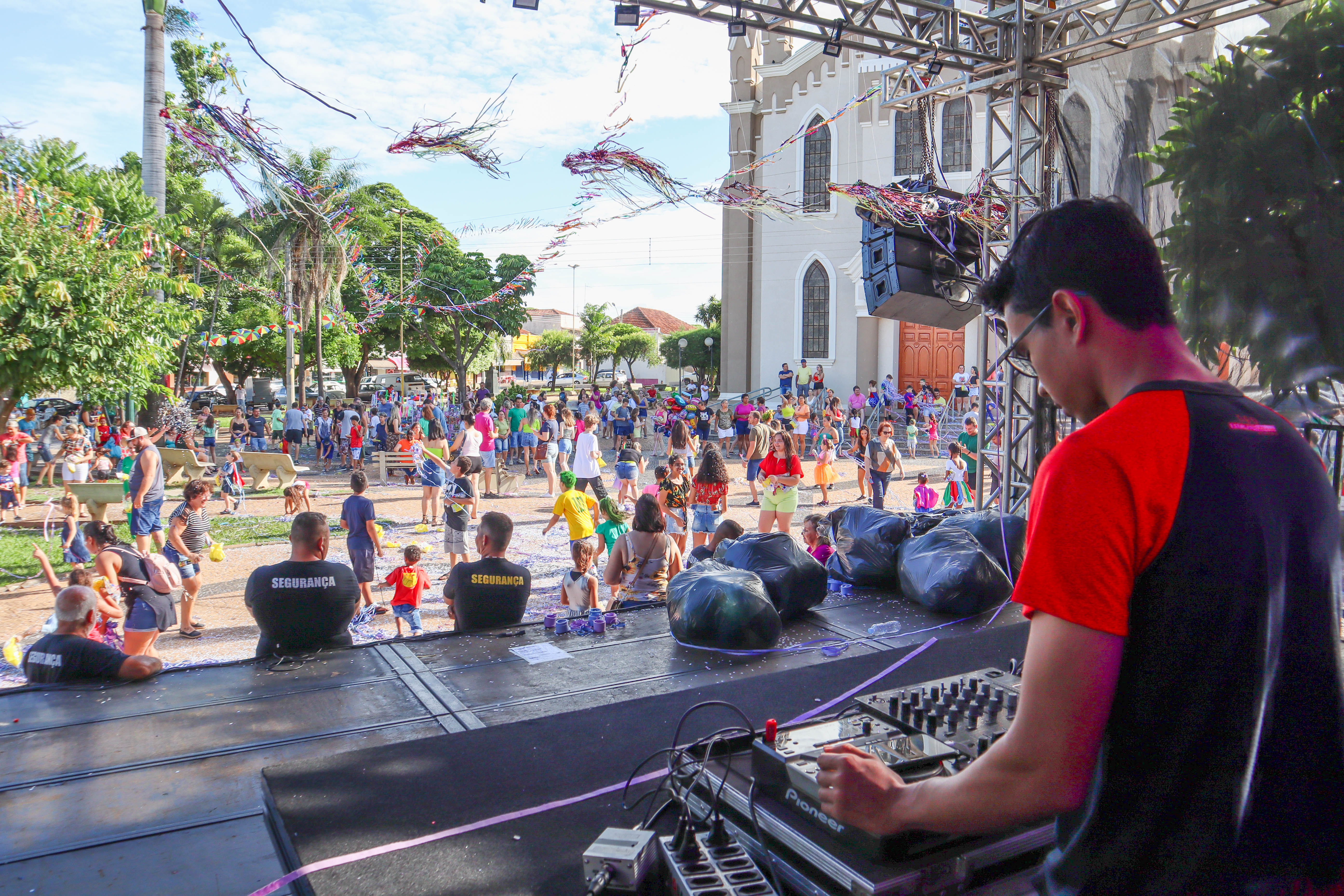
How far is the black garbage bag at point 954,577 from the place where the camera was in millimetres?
4637

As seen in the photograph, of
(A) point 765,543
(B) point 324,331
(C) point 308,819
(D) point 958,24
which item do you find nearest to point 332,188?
(B) point 324,331

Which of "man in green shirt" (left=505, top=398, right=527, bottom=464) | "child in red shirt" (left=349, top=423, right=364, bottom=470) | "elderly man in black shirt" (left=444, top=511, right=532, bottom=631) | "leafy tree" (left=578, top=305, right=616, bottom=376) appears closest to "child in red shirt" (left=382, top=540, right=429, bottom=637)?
"elderly man in black shirt" (left=444, top=511, right=532, bottom=631)

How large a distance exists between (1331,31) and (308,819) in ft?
17.2

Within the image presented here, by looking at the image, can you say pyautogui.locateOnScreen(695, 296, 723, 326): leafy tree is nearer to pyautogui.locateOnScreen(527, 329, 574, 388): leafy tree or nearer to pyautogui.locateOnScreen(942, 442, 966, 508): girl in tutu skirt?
pyautogui.locateOnScreen(527, 329, 574, 388): leafy tree

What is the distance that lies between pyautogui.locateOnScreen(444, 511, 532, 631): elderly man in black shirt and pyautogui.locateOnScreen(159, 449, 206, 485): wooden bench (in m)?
11.9

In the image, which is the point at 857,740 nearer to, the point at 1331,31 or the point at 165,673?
the point at 165,673

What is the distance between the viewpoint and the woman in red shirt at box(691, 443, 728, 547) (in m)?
9.17

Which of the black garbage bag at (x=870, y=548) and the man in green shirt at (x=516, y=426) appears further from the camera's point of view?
the man in green shirt at (x=516, y=426)

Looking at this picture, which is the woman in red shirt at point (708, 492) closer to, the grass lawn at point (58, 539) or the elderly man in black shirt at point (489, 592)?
the elderly man in black shirt at point (489, 592)

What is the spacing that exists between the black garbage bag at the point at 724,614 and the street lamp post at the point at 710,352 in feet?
108

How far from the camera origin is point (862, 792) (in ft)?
3.99

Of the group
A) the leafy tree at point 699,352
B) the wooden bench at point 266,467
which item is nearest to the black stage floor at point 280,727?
the wooden bench at point 266,467

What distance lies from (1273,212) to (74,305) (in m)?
13.5

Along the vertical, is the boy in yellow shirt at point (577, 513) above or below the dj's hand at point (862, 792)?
below
